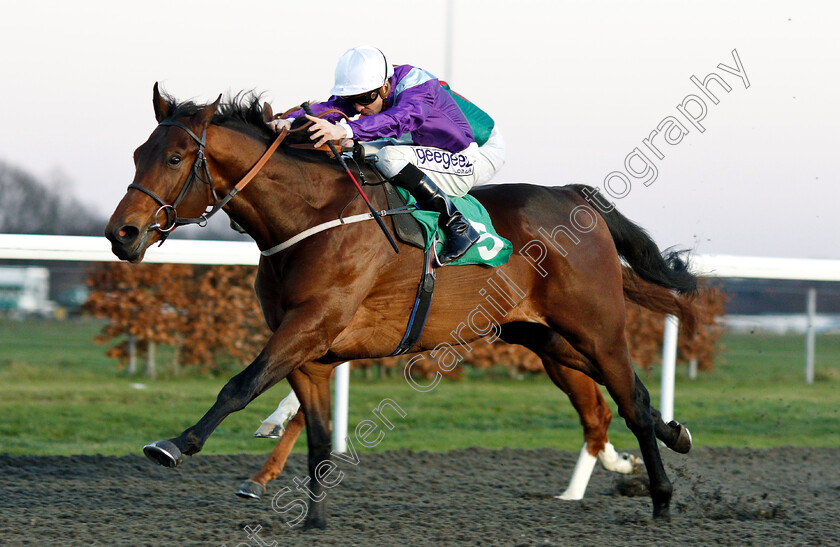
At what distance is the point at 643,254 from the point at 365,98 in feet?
5.72

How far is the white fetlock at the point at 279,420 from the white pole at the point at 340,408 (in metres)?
0.70

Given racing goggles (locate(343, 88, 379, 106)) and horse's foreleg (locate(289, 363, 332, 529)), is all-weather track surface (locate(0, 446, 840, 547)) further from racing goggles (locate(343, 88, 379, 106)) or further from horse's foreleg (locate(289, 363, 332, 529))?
racing goggles (locate(343, 88, 379, 106))

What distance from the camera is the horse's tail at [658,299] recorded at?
468cm

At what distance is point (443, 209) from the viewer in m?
3.69

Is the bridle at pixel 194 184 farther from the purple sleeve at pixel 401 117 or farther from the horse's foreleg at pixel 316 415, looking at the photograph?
the horse's foreleg at pixel 316 415

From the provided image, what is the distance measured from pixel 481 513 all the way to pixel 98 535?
64.7 inches

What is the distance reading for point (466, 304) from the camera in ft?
12.6

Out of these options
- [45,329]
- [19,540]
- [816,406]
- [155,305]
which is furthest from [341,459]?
[45,329]

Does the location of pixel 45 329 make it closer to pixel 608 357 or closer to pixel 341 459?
pixel 341 459

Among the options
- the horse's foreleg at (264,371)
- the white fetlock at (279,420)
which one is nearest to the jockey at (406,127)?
the horse's foreleg at (264,371)

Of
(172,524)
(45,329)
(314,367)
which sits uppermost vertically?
(314,367)

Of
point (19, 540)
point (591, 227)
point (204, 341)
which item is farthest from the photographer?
point (204, 341)

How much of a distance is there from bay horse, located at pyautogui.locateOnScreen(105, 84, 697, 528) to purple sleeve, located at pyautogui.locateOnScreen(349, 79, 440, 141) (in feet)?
0.73

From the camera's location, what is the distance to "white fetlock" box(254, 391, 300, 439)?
440 centimetres
